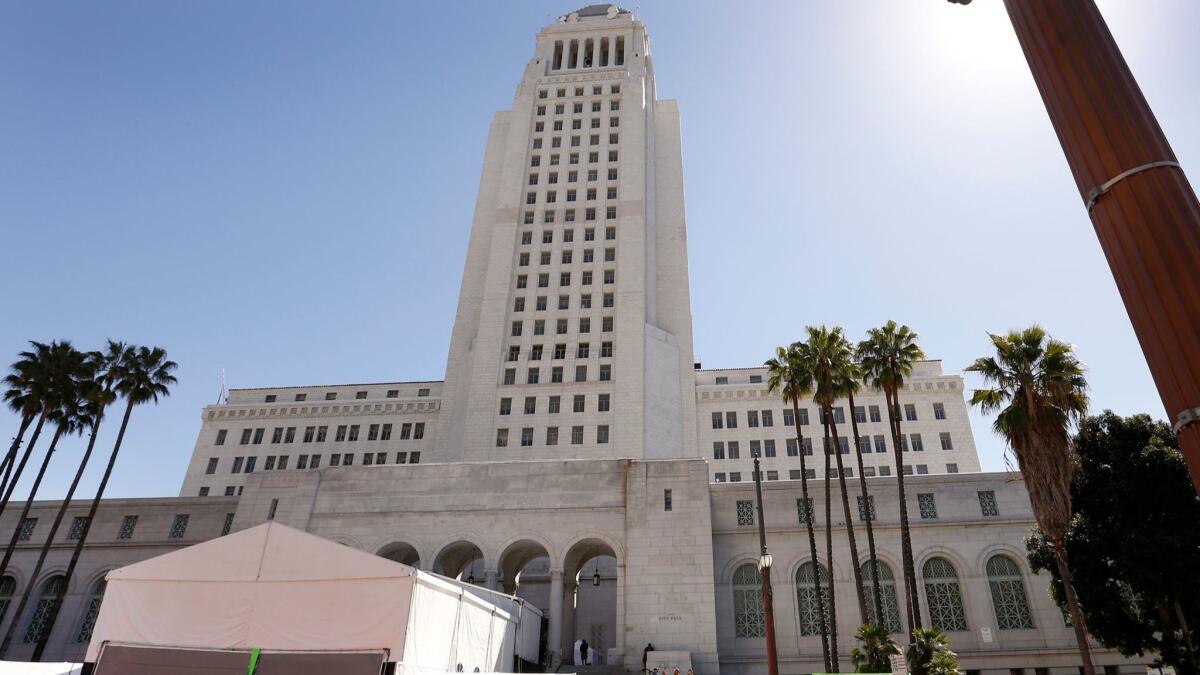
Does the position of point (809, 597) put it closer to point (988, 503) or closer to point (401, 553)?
point (988, 503)

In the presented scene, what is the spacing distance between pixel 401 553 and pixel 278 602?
21.2m

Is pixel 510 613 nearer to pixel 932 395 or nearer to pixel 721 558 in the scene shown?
pixel 721 558

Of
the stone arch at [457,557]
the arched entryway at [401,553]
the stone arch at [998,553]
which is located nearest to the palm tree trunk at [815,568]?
the stone arch at [998,553]

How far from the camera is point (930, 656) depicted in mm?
21266

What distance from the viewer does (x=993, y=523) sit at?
3394 centimetres

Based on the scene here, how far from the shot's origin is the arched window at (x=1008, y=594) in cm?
3206

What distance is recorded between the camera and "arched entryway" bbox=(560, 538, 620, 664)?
36.3 metres

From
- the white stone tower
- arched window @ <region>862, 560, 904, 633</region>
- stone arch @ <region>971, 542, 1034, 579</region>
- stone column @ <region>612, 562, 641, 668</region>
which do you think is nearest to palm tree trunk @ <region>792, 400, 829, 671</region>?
arched window @ <region>862, 560, 904, 633</region>

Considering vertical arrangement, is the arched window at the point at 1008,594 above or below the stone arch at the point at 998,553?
below

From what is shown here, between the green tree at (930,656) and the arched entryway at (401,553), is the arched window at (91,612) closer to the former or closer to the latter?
the arched entryway at (401,553)

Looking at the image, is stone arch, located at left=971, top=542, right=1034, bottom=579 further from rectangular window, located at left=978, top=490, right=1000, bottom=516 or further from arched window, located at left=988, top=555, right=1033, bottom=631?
rectangular window, located at left=978, top=490, right=1000, bottom=516

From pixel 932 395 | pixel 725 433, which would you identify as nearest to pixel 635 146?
pixel 725 433

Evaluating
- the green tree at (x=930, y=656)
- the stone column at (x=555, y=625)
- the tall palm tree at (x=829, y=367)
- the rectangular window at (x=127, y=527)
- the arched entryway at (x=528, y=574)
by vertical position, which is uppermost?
the tall palm tree at (x=829, y=367)

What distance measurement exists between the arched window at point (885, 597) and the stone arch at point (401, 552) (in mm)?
22178
